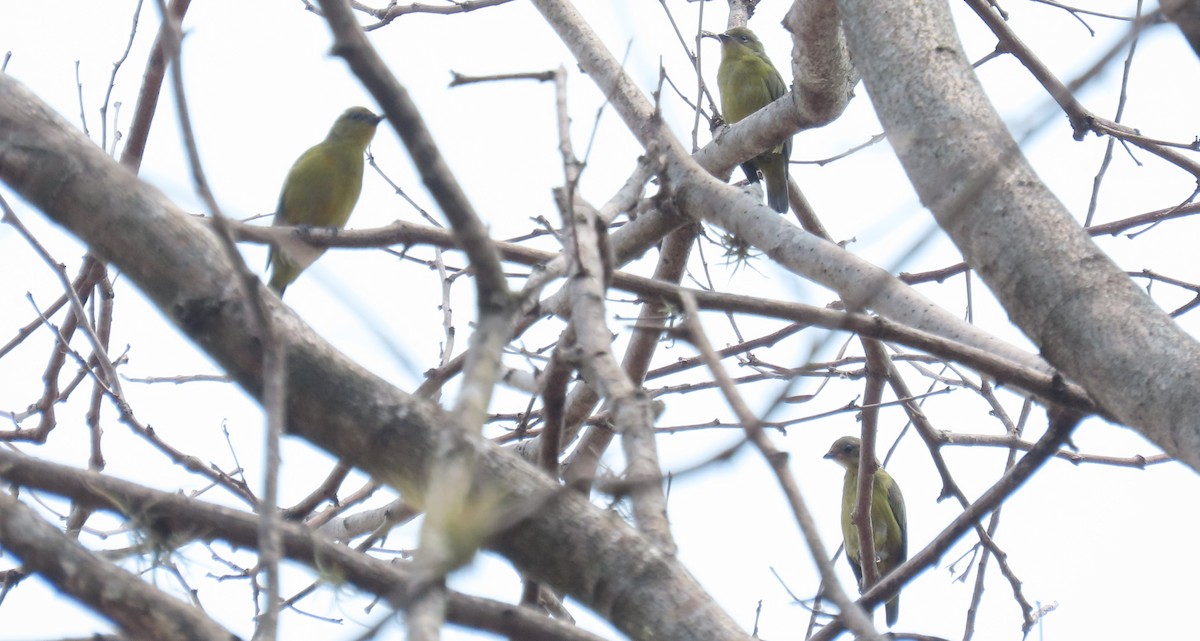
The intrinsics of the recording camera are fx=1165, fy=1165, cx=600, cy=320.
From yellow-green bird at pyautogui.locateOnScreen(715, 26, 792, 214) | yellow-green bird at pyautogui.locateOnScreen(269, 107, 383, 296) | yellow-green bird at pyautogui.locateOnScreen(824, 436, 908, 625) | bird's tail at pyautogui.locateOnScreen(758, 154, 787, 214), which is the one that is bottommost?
yellow-green bird at pyautogui.locateOnScreen(824, 436, 908, 625)

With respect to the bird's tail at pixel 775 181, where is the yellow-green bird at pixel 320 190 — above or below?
below

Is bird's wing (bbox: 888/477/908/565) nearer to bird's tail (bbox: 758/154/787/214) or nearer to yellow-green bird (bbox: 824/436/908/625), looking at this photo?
yellow-green bird (bbox: 824/436/908/625)

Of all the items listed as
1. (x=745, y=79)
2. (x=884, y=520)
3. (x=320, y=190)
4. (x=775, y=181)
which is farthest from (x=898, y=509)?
(x=320, y=190)

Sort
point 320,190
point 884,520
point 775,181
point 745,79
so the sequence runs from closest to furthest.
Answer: point 320,190, point 775,181, point 745,79, point 884,520

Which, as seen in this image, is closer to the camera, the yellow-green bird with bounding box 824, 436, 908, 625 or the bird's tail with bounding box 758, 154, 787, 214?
the bird's tail with bounding box 758, 154, 787, 214

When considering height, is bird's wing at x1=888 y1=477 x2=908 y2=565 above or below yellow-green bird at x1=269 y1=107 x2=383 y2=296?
below

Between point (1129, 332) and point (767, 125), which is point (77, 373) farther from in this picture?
point (1129, 332)

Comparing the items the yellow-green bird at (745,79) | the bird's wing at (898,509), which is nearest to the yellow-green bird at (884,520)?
the bird's wing at (898,509)

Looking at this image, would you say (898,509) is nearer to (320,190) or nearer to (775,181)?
(775,181)

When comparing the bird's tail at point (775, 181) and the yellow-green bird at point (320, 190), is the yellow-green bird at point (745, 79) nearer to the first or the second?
the bird's tail at point (775, 181)

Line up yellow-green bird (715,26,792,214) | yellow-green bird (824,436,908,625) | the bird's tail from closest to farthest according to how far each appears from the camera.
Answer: the bird's tail
yellow-green bird (715,26,792,214)
yellow-green bird (824,436,908,625)

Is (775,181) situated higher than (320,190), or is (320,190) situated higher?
(775,181)

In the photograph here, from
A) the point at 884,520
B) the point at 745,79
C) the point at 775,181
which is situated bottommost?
the point at 884,520

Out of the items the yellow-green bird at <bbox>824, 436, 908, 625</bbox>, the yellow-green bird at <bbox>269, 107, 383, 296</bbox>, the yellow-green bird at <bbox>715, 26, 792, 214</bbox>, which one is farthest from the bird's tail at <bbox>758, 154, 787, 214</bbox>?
the yellow-green bird at <bbox>269, 107, 383, 296</bbox>
